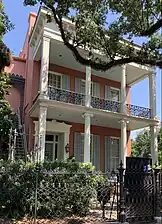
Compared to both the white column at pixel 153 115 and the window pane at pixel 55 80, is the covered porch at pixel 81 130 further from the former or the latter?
the window pane at pixel 55 80

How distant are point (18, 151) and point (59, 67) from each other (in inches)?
230

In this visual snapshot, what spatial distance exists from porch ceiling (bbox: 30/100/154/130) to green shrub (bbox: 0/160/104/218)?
599cm

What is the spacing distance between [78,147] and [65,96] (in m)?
3.63

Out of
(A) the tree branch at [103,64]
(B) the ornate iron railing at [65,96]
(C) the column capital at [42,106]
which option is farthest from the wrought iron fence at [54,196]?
(B) the ornate iron railing at [65,96]

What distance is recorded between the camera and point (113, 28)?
9.25 metres

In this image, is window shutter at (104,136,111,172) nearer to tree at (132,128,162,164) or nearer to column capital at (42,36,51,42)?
column capital at (42,36,51,42)

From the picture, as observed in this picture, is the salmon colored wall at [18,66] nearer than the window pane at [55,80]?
No

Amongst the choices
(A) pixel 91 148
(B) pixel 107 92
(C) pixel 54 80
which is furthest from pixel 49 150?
(B) pixel 107 92

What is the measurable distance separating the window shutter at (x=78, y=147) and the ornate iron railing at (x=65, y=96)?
2.46 meters

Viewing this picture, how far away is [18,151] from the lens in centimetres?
1370

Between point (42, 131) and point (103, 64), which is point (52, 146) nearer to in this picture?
point (42, 131)

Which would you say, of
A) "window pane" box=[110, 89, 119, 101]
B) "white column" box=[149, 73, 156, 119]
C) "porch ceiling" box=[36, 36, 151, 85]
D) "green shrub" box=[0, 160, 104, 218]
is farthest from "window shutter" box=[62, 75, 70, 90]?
"green shrub" box=[0, 160, 104, 218]

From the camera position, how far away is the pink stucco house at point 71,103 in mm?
13883

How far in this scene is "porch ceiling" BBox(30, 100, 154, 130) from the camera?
1364 cm
